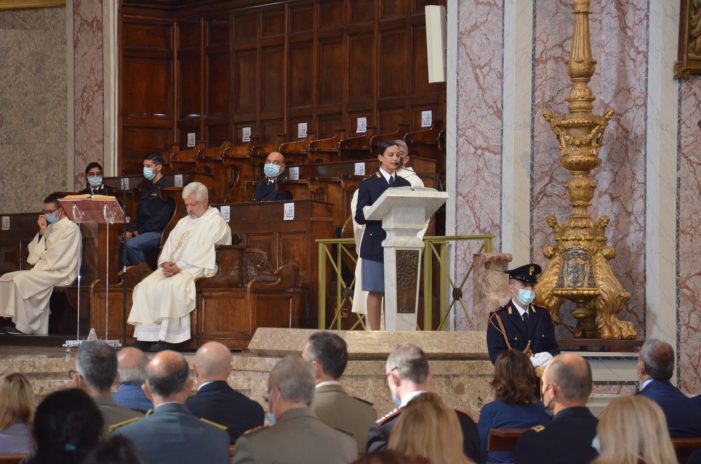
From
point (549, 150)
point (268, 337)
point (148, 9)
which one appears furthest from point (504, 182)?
point (148, 9)

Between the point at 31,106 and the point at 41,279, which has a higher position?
the point at 31,106

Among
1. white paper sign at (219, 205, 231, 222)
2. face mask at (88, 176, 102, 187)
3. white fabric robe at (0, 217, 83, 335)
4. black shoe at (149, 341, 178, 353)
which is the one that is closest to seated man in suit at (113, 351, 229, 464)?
black shoe at (149, 341, 178, 353)

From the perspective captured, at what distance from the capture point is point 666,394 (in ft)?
18.8

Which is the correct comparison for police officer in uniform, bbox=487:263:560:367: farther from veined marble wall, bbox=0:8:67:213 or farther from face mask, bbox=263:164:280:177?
veined marble wall, bbox=0:8:67:213

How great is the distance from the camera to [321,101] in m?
15.9

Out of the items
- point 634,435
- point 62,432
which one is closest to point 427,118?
point 634,435

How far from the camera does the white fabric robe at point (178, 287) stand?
1052 cm

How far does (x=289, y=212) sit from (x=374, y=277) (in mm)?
2708

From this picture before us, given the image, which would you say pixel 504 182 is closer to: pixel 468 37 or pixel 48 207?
pixel 468 37

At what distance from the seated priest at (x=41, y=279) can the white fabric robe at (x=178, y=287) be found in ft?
5.36

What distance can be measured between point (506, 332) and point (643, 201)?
3.69m

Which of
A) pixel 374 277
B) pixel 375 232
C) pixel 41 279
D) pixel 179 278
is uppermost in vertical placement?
pixel 375 232

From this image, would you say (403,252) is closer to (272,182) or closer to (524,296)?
(524,296)

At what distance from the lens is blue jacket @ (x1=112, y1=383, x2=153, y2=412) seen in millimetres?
5695
